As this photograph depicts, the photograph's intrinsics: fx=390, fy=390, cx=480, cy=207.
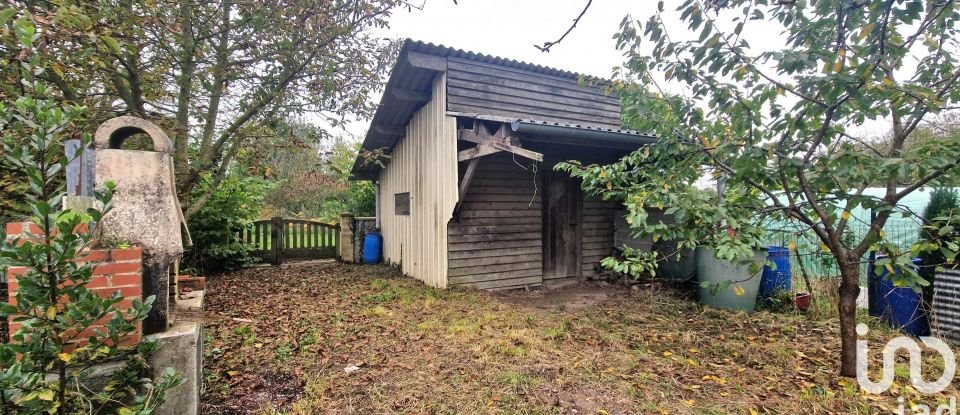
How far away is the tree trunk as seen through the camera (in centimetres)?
274

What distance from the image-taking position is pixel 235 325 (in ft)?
13.2

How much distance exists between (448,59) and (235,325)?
426 centimetres

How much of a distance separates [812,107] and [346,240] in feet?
28.2

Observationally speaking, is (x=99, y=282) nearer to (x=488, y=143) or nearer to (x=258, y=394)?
(x=258, y=394)

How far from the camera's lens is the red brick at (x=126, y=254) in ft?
6.03

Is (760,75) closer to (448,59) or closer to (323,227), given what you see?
(448,59)

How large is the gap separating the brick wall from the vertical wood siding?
3.89 metres

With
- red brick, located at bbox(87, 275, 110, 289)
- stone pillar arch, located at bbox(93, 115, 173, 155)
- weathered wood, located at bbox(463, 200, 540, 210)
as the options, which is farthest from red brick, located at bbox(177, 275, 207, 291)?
weathered wood, located at bbox(463, 200, 540, 210)

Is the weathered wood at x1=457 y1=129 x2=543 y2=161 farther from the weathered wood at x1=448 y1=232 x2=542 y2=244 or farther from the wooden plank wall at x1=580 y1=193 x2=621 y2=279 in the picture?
the wooden plank wall at x1=580 y1=193 x2=621 y2=279

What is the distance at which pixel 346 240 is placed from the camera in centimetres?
914

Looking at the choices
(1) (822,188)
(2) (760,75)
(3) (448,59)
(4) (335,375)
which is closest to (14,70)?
(4) (335,375)

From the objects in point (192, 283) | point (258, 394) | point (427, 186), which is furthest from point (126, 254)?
point (427, 186)

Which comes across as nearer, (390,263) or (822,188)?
(822,188)

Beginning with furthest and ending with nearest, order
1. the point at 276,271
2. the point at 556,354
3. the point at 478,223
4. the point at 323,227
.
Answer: the point at 323,227
the point at 276,271
the point at 478,223
the point at 556,354
